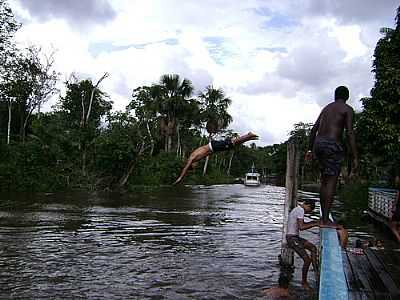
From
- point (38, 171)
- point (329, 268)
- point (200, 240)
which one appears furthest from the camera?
point (38, 171)

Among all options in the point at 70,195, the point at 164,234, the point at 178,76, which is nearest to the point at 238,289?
the point at 164,234

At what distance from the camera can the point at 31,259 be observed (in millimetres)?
12734

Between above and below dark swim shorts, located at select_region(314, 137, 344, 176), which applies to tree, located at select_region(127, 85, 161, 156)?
above

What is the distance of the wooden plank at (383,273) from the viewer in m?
7.53

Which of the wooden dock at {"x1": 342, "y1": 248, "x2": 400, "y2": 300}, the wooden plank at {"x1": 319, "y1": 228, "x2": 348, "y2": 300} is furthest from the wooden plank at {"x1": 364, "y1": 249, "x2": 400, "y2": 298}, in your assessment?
the wooden plank at {"x1": 319, "y1": 228, "x2": 348, "y2": 300}

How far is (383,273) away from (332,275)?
5.95 meters

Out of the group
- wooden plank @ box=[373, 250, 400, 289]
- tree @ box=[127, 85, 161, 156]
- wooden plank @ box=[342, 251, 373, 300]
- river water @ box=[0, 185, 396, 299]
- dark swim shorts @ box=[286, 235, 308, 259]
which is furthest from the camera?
tree @ box=[127, 85, 161, 156]

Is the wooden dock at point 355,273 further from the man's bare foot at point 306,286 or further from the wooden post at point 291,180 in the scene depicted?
the wooden post at point 291,180

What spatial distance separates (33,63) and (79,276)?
38.5m

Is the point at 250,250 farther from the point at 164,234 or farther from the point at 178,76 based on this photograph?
the point at 178,76

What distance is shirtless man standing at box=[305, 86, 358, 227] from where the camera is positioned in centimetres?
637

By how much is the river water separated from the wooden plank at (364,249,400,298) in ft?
4.78

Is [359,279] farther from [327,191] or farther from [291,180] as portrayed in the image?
[291,180]

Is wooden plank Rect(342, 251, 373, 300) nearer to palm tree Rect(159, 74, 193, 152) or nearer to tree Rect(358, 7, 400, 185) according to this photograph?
tree Rect(358, 7, 400, 185)
